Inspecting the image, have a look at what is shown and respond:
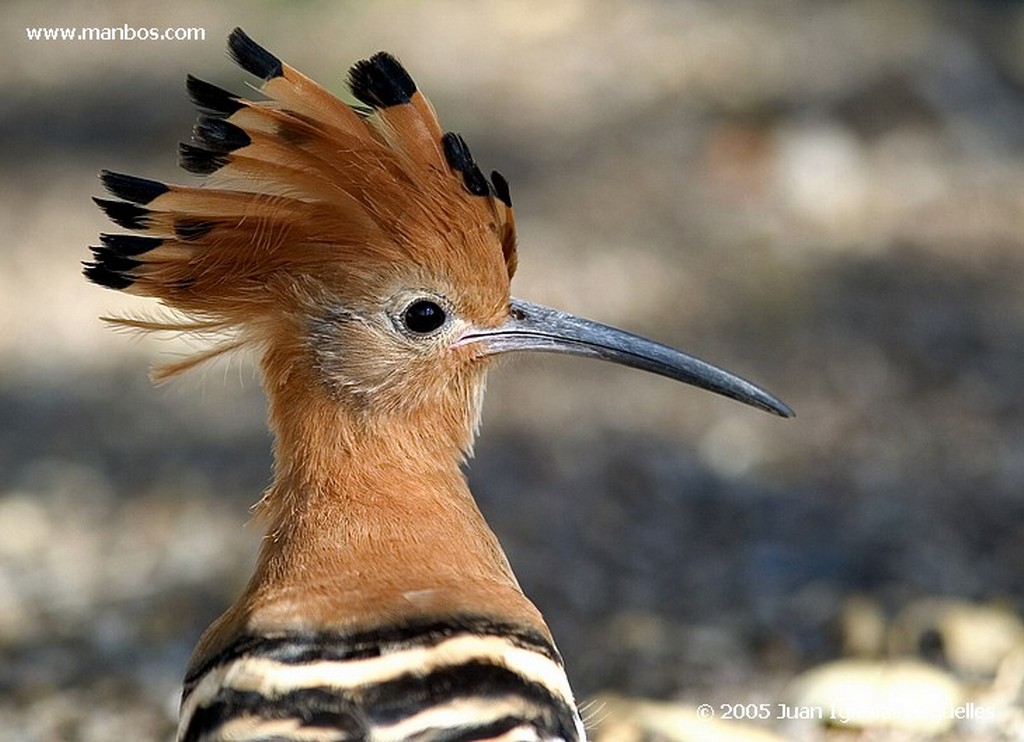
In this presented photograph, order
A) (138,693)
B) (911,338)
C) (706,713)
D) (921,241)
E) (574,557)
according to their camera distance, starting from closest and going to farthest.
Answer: (706,713) → (138,693) → (574,557) → (911,338) → (921,241)

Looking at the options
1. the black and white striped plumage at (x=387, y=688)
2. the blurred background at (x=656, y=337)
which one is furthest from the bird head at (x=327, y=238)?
the black and white striped plumage at (x=387, y=688)

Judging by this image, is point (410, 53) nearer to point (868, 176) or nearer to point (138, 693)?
point (868, 176)

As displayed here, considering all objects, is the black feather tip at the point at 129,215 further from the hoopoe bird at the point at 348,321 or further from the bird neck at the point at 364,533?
the bird neck at the point at 364,533

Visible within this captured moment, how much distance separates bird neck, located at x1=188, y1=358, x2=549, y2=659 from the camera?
1854 millimetres

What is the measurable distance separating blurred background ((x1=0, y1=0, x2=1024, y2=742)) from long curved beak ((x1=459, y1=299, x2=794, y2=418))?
0.15 meters

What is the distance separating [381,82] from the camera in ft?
6.54

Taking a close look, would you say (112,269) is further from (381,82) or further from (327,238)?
(381,82)

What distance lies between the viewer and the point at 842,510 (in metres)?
3.33

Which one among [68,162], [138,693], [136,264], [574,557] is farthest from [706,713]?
[68,162]

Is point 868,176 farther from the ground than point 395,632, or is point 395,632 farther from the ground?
point 868,176

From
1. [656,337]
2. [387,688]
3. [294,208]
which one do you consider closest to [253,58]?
[294,208]

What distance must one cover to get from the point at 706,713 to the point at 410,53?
2.93 metres

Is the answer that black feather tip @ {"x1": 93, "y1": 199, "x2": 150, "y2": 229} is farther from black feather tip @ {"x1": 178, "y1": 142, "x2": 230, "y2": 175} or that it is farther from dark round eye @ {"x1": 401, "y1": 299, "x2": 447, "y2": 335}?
dark round eye @ {"x1": 401, "y1": 299, "x2": 447, "y2": 335}

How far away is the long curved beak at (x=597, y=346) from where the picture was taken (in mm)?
2164
